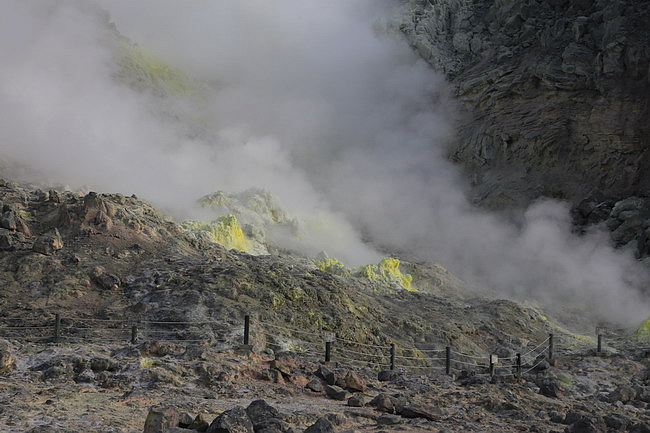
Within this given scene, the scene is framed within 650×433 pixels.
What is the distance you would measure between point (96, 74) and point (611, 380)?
28.5 metres

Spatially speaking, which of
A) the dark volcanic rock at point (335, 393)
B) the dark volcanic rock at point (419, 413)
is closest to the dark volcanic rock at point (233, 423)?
the dark volcanic rock at point (419, 413)

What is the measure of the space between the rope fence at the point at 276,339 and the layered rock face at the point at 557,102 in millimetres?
19863

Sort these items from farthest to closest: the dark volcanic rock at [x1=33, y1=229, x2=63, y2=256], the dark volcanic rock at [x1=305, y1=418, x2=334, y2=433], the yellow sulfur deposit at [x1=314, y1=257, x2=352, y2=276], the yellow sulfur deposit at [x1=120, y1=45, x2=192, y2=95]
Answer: the yellow sulfur deposit at [x1=120, y1=45, x2=192, y2=95] → the yellow sulfur deposit at [x1=314, y1=257, x2=352, y2=276] → the dark volcanic rock at [x1=33, y1=229, x2=63, y2=256] → the dark volcanic rock at [x1=305, y1=418, x2=334, y2=433]

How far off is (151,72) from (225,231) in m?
18.0

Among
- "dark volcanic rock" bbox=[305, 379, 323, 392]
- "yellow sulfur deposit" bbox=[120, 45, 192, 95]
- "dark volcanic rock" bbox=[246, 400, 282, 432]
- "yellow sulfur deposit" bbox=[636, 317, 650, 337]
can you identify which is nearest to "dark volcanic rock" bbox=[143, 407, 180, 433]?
"dark volcanic rock" bbox=[246, 400, 282, 432]

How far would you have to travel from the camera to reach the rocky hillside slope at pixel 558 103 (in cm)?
3284

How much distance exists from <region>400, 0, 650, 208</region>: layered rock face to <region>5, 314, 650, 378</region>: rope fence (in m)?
19.9

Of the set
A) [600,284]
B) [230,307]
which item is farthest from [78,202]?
[600,284]

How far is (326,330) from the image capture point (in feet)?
48.4

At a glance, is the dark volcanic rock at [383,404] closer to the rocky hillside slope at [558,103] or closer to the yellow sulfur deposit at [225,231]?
the yellow sulfur deposit at [225,231]

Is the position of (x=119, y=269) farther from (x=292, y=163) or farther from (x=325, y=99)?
(x=325, y=99)

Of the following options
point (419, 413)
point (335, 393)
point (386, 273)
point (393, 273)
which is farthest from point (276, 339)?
point (393, 273)

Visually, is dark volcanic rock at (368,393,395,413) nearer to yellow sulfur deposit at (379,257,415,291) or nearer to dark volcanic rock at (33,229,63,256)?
dark volcanic rock at (33,229,63,256)

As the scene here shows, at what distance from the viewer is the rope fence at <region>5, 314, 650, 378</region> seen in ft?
38.8
